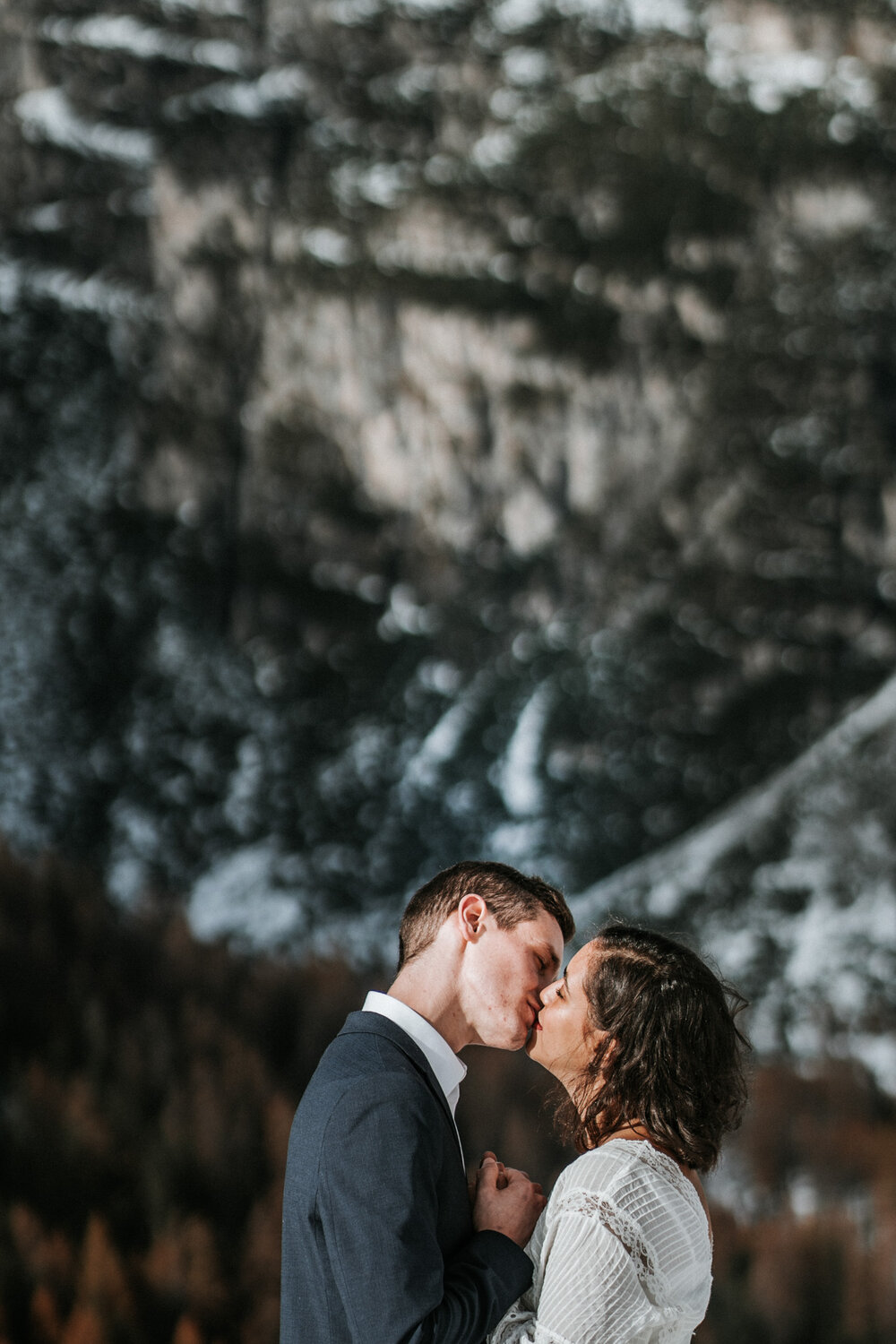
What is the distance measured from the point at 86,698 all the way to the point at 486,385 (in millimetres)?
3623

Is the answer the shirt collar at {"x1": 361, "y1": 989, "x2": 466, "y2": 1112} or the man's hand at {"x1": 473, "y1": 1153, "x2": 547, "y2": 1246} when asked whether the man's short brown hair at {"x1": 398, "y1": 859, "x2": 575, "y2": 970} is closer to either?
the shirt collar at {"x1": 361, "y1": 989, "x2": 466, "y2": 1112}

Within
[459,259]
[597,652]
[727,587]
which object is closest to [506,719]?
[597,652]

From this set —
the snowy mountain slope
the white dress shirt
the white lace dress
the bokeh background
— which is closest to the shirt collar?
the white dress shirt

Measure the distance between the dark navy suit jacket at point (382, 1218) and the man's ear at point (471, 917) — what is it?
8 centimetres

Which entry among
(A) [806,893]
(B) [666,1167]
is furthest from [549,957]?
(A) [806,893]

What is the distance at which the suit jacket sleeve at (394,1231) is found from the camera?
61 centimetres

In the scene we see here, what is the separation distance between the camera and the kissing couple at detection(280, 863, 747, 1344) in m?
0.63

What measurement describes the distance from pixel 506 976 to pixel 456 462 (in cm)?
726

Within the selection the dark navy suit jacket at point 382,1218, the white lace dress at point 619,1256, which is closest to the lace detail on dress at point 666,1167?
the white lace dress at point 619,1256

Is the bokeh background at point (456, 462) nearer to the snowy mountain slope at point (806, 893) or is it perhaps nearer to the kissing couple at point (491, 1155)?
the snowy mountain slope at point (806, 893)

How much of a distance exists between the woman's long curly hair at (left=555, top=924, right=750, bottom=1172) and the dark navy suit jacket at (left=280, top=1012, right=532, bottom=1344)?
0.37 feet

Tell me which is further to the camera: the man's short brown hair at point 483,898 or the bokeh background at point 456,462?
the bokeh background at point 456,462

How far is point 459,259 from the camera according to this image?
8.09 metres

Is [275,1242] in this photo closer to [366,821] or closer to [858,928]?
[858,928]
